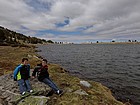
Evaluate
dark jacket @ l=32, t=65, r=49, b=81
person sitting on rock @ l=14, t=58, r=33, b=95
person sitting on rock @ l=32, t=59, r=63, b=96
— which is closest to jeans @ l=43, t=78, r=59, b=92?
person sitting on rock @ l=32, t=59, r=63, b=96

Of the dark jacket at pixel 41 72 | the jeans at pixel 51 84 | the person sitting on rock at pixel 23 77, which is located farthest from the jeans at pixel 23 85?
the jeans at pixel 51 84

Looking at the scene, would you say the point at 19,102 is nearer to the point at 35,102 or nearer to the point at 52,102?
the point at 35,102

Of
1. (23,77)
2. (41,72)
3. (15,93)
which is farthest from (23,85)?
(41,72)

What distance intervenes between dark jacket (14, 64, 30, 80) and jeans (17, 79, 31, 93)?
0.32 m

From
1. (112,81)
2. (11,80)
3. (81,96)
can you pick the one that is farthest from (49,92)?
(112,81)

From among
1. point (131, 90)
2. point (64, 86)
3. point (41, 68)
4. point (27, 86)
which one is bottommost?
point (131, 90)

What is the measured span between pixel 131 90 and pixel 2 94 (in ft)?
52.3

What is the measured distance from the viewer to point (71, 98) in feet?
38.2

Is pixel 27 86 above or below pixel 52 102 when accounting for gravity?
above

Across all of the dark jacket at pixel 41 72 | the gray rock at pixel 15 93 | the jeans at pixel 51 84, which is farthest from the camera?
the dark jacket at pixel 41 72

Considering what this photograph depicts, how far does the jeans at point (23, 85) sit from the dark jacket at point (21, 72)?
32 cm

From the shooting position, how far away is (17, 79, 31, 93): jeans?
11.2m

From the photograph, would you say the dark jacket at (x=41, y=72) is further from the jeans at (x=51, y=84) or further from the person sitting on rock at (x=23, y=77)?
the person sitting on rock at (x=23, y=77)

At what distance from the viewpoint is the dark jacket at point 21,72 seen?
1209 cm
